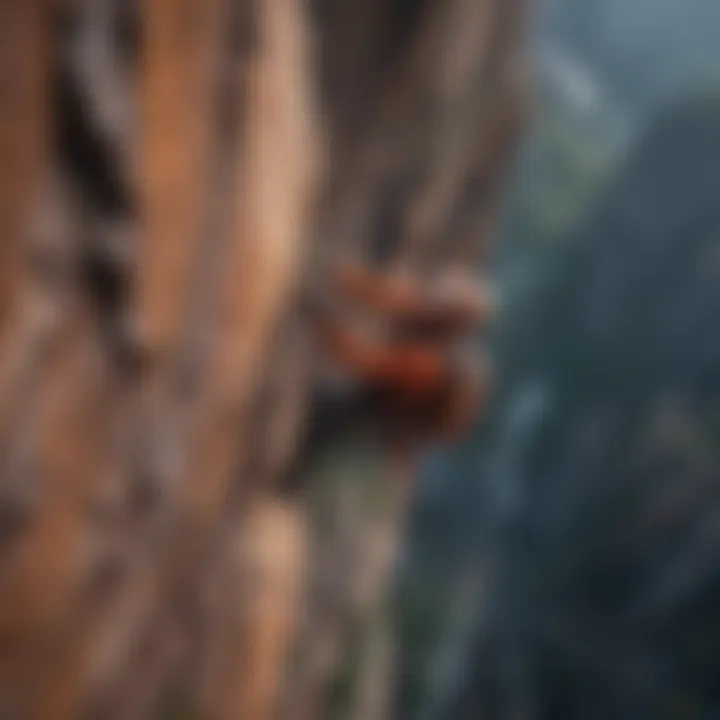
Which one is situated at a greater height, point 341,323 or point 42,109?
point 341,323

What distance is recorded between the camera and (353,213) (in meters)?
1.08

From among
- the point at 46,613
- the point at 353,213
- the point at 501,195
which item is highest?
the point at 501,195

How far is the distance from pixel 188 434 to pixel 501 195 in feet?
2.48

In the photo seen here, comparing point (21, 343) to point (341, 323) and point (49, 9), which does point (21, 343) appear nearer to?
point (49, 9)

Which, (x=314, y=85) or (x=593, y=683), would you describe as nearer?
(x=314, y=85)

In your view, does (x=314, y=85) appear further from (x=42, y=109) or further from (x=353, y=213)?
(x=42, y=109)

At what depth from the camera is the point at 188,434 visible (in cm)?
71

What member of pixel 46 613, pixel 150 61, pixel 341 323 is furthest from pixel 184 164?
pixel 341 323

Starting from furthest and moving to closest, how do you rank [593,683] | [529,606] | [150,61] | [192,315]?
1. [529,606]
2. [593,683]
3. [192,315]
4. [150,61]

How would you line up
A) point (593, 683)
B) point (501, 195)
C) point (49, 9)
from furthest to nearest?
point (593, 683), point (501, 195), point (49, 9)

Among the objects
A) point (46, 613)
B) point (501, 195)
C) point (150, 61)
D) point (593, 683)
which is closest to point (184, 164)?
point (150, 61)

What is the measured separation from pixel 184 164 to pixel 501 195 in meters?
0.79

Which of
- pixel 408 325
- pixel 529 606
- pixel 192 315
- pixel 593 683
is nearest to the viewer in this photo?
pixel 192 315

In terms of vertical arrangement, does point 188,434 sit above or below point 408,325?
below
